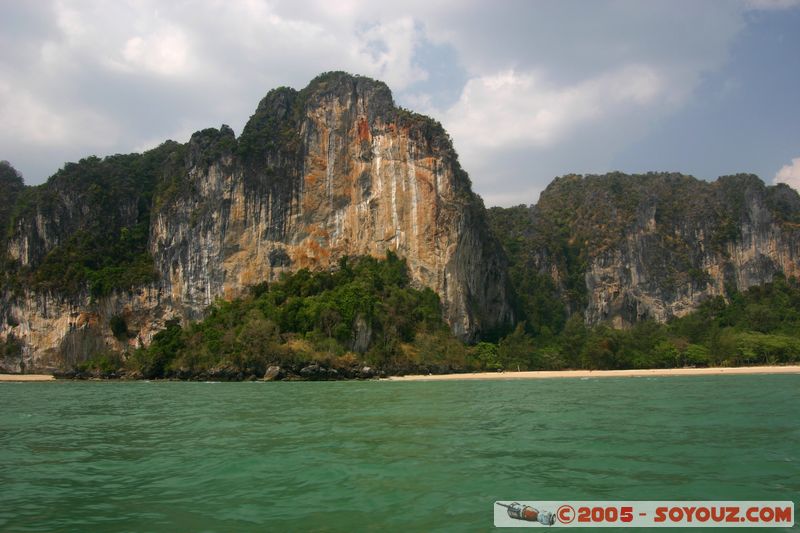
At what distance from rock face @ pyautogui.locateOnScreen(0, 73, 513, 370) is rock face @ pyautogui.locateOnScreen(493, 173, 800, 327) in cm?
3345

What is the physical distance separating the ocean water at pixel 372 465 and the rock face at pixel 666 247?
90.4 metres

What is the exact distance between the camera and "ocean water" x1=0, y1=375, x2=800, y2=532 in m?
8.45

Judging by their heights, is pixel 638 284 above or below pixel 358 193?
below

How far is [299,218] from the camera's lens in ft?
270

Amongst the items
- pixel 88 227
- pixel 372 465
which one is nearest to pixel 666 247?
pixel 88 227

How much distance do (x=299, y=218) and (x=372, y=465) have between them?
238 feet

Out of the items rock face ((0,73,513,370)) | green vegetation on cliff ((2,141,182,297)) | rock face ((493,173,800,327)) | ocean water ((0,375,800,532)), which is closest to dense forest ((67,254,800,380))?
rock face ((0,73,513,370))

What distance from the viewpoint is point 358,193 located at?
267 ft

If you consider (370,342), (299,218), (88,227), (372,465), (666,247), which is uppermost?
(88,227)

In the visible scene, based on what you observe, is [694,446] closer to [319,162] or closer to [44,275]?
[319,162]

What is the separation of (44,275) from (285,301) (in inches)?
1518

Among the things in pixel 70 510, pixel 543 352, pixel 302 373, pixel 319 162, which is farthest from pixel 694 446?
pixel 319 162

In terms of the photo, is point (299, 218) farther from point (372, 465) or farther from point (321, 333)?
point (372, 465)

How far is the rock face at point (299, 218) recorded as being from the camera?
7838cm
